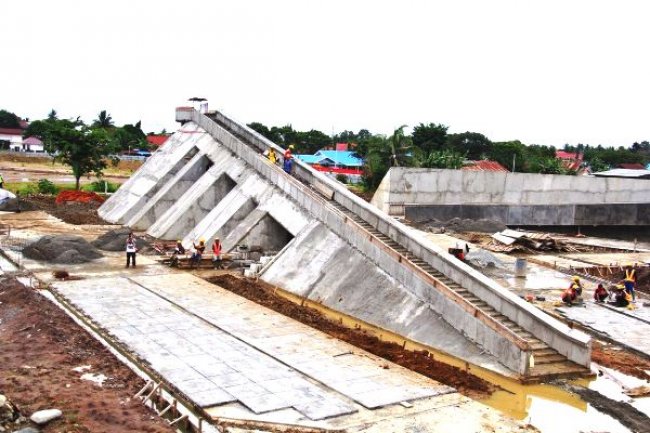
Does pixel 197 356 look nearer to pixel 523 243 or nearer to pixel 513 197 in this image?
pixel 523 243

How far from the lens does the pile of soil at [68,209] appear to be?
111 feet

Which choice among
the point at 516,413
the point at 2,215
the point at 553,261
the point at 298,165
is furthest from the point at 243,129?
the point at 516,413

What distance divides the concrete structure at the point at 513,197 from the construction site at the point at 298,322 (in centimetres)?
450

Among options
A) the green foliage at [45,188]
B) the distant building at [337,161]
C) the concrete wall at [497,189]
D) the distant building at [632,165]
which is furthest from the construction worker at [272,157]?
the distant building at [632,165]

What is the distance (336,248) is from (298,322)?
13.4 feet

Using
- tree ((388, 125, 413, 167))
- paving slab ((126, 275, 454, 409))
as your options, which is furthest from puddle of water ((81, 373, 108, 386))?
tree ((388, 125, 413, 167))

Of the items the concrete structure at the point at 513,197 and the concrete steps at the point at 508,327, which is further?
the concrete structure at the point at 513,197

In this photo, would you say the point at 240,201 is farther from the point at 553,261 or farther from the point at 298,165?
the point at 553,261

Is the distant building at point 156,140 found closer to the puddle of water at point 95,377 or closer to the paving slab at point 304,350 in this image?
the paving slab at point 304,350

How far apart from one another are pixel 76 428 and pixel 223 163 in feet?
70.7

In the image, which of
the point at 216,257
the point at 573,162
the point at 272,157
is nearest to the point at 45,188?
the point at 272,157

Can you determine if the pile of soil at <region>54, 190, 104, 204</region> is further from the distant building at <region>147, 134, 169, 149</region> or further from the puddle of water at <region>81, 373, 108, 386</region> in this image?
the distant building at <region>147, 134, 169, 149</region>

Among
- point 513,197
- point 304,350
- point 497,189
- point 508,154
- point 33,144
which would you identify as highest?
point 508,154

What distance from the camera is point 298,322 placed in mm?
17281
